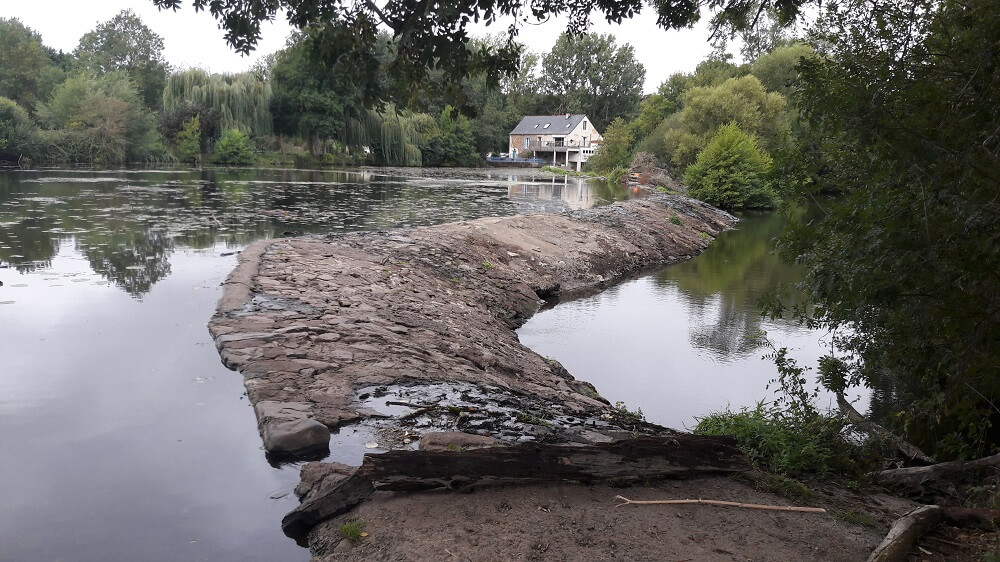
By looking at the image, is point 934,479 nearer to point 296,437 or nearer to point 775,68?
point 296,437

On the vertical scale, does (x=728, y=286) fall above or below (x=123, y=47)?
below

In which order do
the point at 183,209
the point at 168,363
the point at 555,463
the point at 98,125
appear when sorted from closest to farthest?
the point at 555,463 < the point at 168,363 < the point at 183,209 < the point at 98,125

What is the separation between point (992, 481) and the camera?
518cm

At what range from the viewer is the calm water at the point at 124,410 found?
460 cm

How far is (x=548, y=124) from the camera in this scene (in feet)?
294

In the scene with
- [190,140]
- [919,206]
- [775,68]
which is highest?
[775,68]

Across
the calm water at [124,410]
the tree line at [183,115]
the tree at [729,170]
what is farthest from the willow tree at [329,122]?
the calm water at [124,410]

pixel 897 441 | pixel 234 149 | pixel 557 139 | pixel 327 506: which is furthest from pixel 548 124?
pixel 327 506

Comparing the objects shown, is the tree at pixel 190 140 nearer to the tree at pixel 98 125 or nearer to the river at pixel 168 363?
the tree at pixel 98 125

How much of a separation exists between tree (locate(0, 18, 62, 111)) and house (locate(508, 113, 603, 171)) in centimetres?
5187

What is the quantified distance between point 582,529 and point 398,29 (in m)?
4.56

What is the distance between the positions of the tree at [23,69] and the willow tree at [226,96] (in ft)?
52.7

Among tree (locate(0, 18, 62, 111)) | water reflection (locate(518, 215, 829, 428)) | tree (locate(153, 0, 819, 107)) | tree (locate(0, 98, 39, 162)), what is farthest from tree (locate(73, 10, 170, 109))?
tree (locate(153, 0, 819, 107))

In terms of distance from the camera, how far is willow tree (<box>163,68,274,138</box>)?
55.2m
